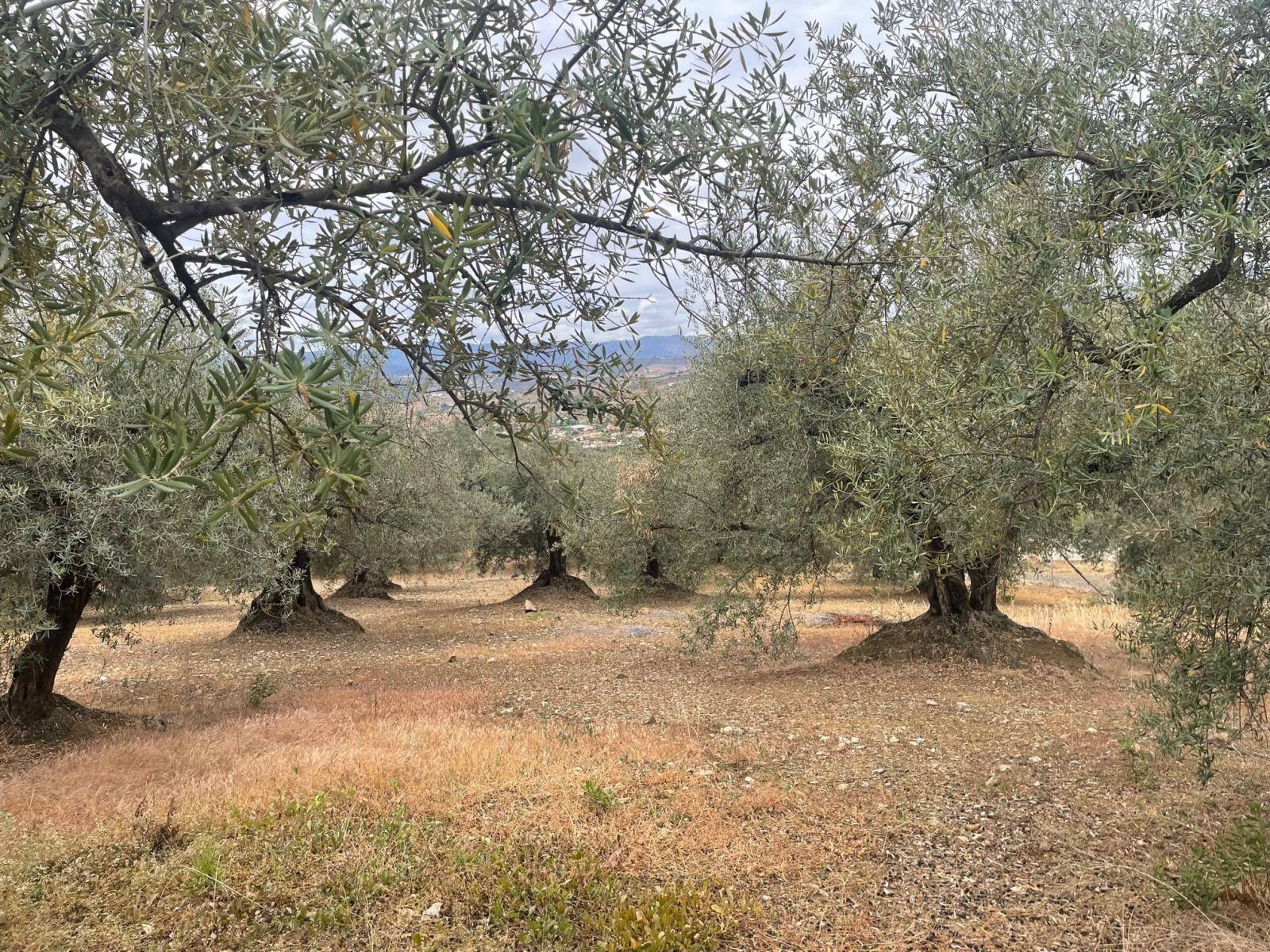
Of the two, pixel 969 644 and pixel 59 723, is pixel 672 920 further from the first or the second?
pixel 969 644

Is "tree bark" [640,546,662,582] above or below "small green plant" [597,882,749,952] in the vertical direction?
below

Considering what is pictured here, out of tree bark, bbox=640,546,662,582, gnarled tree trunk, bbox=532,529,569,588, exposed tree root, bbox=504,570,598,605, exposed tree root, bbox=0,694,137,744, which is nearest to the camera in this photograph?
exposed tree root, bbox=0,694,137,744

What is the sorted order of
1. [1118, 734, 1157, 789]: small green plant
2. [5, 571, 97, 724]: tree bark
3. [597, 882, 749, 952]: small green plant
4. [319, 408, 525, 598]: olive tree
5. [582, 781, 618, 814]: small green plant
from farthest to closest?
1. [319, 408, 525, 598]: olive tree
2. [5, 571, 97, 724]: tree bark
3. [1118, 734, 1157, 789]: small green plant
4. [582, 781, 618, 814]: small green plant
5. [597, 882, 749, 952]: small green plant

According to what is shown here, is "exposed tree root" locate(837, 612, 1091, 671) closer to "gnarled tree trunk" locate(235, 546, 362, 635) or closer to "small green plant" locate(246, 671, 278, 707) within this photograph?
"small green plant" locate(246, 671, 278, 707)

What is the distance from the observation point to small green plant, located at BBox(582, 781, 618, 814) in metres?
7.64

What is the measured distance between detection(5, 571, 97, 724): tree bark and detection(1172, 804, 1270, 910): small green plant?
13840 millimetres

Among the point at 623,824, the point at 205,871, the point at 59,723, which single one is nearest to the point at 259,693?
the point at 59,723

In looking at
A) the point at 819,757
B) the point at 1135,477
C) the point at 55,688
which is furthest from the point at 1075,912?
the point at 55,688

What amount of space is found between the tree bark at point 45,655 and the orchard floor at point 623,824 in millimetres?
1052

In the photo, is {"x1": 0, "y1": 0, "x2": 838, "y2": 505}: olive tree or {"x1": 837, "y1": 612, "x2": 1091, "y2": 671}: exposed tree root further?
{"x1": 837, "y1": 612, "x2": 1091, "y2": 671}: exposed tree root

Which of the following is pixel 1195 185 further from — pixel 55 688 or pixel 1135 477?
pixel 55 688

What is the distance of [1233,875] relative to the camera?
19.1ft

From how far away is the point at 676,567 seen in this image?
21594 mm

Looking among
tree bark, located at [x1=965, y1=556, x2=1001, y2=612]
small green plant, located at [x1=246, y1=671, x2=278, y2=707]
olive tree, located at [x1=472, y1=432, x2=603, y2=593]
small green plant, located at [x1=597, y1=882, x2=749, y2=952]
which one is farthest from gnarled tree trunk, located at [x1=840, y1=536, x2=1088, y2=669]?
olive tree, located at [x1=472, y1=432, x2=603, y2=593]
